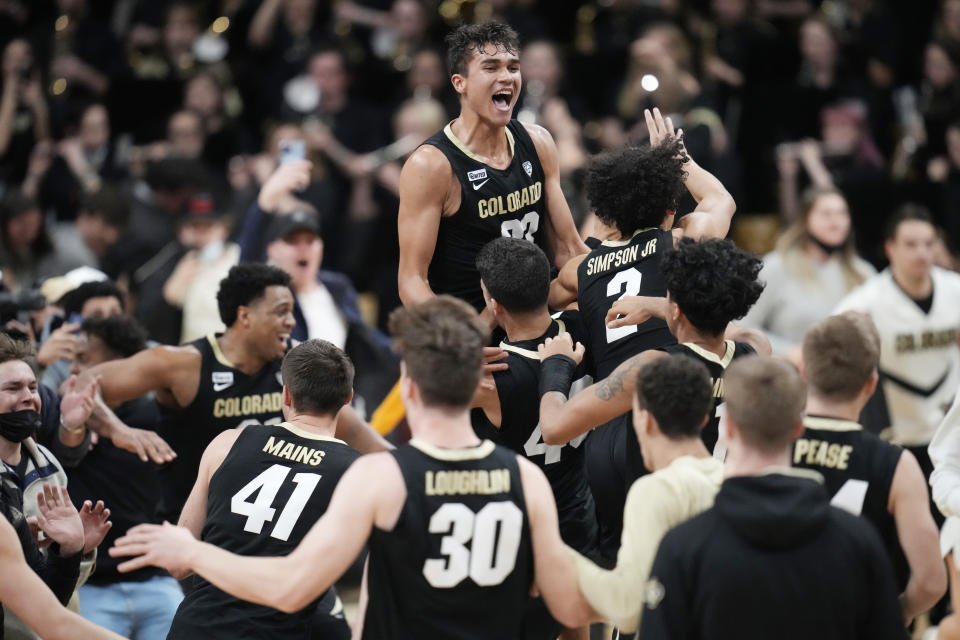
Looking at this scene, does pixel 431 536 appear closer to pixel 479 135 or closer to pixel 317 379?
pixel 317 379

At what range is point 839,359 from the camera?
4.75 meters

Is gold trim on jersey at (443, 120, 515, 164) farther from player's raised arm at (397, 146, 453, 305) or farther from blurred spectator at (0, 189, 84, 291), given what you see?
blurred spectator at (0, 189, 84, 291)

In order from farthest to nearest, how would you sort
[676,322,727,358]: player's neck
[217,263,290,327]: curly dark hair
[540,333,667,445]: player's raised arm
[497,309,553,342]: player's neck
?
[217,263,290,327]: curly dark hair, [497,309,553,342]: player's neck, [676,322,727,358]: player's neck, [540,333,667,445]: player's raised arm

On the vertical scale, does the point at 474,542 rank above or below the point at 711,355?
below

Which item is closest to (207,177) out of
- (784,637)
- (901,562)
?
(901,562)

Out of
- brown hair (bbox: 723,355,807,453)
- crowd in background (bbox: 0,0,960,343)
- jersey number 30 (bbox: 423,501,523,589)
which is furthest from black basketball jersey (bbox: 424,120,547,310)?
crowd in background (bbox: 0,0,960,343)

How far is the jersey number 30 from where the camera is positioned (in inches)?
168

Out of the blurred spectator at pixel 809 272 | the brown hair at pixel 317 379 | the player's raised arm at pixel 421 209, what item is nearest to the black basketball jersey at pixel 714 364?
the brown hair at pixel 317 379

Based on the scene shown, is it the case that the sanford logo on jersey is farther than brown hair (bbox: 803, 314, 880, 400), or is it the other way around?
the sanford logo on jersey

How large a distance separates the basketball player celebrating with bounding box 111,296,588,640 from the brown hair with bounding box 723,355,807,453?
699 millimetres

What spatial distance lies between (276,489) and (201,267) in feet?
15.8

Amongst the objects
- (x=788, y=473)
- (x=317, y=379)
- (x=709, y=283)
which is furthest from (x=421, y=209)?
(x=788, y=473)

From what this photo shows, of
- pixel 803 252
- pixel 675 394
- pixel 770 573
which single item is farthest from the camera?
pixel 803 252

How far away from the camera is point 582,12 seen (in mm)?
13508
